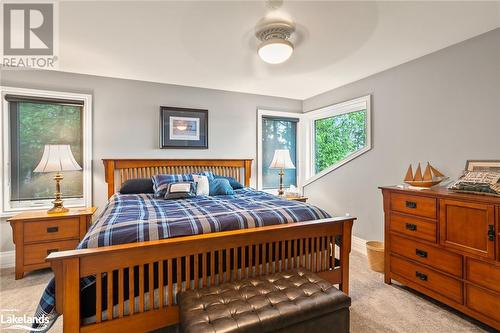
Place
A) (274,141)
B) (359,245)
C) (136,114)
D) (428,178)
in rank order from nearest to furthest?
(428,178) < (359,245) < (136,114) < (274,141)

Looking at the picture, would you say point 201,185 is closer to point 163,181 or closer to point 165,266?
point 163,181

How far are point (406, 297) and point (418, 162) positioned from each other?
4.65 ft

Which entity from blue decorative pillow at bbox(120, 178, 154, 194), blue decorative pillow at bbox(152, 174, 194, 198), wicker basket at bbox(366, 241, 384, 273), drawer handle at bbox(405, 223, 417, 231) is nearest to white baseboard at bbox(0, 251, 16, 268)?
blue decorative pillow at bbox(120, 178, 154, 194)

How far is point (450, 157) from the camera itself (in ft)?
8.32

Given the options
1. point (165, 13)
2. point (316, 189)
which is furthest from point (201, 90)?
point (316, 189)

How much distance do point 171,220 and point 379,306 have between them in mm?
1897

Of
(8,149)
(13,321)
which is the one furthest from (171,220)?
(8,149)

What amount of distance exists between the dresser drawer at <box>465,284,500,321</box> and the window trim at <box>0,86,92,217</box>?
409cm

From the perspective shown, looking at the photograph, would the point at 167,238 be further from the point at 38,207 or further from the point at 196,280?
the point at 38,207

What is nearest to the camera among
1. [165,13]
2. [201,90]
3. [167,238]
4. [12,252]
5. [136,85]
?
[167,238]

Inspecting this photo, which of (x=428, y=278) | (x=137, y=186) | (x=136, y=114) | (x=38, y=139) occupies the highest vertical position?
(x=136, y=114)

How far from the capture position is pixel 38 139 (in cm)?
316

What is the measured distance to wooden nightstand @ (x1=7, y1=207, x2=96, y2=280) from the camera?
2639mm

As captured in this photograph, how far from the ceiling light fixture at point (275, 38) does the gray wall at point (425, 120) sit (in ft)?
5.40
